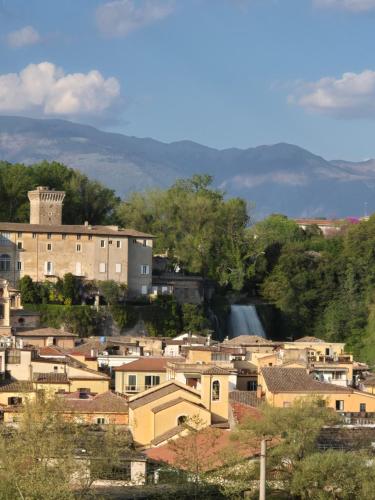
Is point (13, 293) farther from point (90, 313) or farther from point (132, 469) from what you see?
point (132, 469)

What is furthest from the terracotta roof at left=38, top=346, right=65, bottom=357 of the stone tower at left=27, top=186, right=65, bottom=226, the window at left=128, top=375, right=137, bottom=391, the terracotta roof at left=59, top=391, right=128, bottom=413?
the stone tower at left=27, top=186, right=65, bottom=226

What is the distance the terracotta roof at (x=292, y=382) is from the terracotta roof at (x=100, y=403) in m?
4.97

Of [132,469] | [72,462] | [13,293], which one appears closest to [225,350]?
[13,293]

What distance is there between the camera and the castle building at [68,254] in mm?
72812

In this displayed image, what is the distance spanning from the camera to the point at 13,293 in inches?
2645

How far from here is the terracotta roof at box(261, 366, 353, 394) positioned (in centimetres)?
4188

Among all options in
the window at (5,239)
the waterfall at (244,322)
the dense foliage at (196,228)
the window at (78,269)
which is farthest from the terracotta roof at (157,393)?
the dense foliage at (196,228)

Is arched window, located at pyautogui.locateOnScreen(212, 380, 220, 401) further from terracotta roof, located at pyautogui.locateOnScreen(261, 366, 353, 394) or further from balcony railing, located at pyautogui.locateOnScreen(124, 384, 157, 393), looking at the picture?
balcony railing, located at pyautogui.locateOnScreen(124, 384, 157, 393)

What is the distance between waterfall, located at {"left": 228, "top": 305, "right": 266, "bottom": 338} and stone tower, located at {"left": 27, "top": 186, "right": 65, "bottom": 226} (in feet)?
39.2

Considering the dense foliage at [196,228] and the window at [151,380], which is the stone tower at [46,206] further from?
the window at [151,380]

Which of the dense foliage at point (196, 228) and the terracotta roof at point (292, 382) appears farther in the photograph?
the dense foliage at point (196, 228)

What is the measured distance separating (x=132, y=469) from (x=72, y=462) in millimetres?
4073

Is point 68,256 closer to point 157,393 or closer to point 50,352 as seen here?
point 50,352

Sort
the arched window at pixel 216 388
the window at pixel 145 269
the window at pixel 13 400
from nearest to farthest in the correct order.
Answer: the arched window at pixel 216 388 < the window at pixel 13 400 < the window at pixel 145 269
